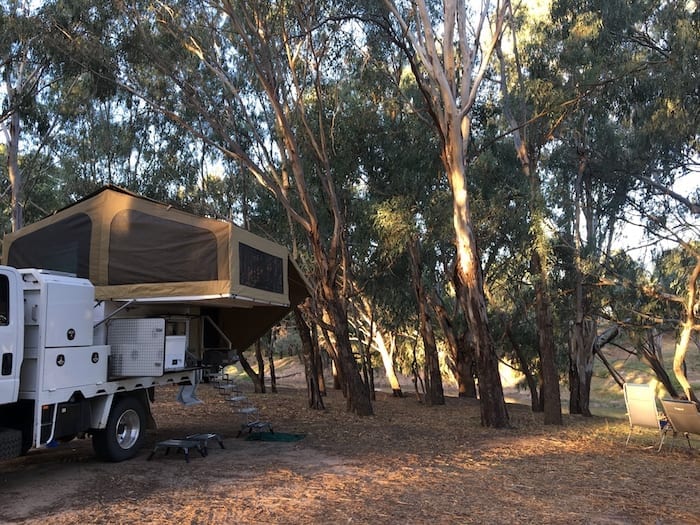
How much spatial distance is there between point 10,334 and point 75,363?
919 mm

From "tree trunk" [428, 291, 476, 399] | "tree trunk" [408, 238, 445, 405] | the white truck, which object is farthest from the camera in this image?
"tree trunk" [428, 291, 476, 399]

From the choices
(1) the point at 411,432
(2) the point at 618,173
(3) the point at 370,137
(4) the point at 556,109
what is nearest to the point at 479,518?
(1) the point at 411,432

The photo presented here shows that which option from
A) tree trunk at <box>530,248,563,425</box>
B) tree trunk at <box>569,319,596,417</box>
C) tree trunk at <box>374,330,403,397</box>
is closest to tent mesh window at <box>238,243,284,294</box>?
tree trunk at <box>530,248,563,425</box>

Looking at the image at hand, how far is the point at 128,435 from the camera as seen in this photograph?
813 cm

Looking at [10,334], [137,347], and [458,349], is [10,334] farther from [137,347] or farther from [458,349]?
[458,349]

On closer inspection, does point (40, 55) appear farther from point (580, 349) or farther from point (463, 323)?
point (580, 349)

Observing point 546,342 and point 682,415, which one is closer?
point 682,415

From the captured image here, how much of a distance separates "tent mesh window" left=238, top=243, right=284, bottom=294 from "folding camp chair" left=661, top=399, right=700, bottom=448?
5.69 meters

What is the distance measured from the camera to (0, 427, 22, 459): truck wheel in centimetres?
620

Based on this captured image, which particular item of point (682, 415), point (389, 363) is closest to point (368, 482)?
point (682, 415)

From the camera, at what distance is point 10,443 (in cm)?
628

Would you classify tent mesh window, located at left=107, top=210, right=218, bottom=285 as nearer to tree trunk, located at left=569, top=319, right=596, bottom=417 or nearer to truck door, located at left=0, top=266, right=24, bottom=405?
truck door, located at left=0, top=266, right=24, bottom=405

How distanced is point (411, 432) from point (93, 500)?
6383 mm

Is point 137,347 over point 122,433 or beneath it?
over
